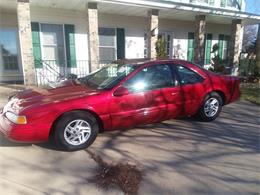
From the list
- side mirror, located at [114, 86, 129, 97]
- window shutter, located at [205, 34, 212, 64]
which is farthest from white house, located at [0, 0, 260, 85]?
side mirror, located at [114, 86, 129, 97]

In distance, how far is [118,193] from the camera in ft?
10.2

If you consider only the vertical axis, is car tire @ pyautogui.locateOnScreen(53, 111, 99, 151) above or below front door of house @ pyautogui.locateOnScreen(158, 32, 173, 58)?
below

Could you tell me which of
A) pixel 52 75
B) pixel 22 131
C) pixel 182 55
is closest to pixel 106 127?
pixel 22 131

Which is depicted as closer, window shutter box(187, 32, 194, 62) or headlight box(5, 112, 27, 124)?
headlight box(5, 112, 27, 124)

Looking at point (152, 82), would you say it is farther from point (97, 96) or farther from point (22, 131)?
point (22, 131)

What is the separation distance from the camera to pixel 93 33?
10.2 m

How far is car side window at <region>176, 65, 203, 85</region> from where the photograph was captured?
5336mm

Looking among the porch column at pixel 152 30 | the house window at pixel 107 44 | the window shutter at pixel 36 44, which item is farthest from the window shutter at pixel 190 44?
the window shutter at pixel 36 44

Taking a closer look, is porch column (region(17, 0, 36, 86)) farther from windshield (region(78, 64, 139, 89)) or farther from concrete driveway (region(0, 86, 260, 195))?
Result: concrete driveway (region(0, 86, 260, 195))

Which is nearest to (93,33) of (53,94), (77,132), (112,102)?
(53,94)

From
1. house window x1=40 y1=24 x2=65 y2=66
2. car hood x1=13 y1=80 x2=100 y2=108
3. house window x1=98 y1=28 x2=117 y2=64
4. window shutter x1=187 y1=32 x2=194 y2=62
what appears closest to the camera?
car hood x1=13 y1=80 x2=100 y2=108

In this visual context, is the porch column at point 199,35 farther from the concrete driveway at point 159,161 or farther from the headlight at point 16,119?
the headlight at point 16,119

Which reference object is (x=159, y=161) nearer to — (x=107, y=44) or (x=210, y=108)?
(x=210, y=108)

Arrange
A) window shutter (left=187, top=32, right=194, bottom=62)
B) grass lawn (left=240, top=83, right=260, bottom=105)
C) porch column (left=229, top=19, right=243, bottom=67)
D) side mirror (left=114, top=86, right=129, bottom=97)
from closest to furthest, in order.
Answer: side mirror (left=114, top=86, right=129, bottom=97)
grass lawn (left=240, top=83, right=260, bottom=105)
porch column (left=229, top=19, right=243, bottom=67)
window shutter (left=187, top=32, right=194, bottom=62)
